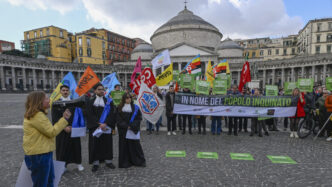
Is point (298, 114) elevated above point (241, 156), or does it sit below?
above

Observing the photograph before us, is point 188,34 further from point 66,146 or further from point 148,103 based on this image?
point 66,146

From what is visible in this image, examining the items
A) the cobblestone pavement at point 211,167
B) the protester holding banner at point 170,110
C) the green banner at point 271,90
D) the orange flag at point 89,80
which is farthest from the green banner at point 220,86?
the orange flag at point 89,80

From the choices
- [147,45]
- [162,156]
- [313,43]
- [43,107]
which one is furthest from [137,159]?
[313,43]

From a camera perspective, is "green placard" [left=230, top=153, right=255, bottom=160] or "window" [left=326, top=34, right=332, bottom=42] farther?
"window" [left=326, top=34, right=332, bottom=42]

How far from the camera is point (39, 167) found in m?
2.80

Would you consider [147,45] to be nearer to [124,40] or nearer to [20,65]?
[124,40]

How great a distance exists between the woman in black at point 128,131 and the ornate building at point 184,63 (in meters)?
30.9

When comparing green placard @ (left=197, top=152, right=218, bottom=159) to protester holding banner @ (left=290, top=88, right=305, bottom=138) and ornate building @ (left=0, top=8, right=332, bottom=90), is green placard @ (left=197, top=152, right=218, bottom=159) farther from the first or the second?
ornate building @ (left=0, top=8, right=332, bottom=90)

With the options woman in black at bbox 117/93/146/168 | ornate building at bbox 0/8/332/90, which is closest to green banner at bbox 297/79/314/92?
woman in black at bbox 117/93/146/168

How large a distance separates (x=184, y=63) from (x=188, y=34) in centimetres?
1401

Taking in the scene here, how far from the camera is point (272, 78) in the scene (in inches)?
2178

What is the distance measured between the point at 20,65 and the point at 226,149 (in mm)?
53786

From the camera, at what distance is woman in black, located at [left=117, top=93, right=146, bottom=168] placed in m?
4.91

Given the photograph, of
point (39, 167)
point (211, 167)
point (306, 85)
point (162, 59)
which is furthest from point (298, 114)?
point (39, 167)
